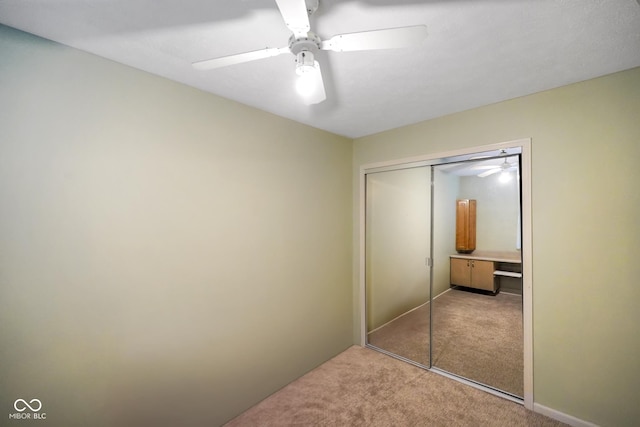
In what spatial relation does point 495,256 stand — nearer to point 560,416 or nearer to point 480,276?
point 480,276

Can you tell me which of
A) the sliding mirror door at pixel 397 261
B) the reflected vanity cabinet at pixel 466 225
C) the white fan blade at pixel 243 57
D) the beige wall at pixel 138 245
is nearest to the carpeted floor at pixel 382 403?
the beige wall at pixel 138 245

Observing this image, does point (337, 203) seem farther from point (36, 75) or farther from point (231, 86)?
point (36, 75)

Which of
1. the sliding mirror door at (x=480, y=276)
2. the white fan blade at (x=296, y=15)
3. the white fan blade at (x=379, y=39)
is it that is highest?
the white fan blade at (x=296, y=15)

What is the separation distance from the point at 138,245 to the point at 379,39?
179 centimetres

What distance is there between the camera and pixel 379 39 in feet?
3.33

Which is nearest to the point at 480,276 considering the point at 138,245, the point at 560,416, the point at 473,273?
the point at 473,273

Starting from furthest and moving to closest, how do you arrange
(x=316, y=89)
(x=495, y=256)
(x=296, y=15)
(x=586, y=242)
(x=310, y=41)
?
(x=495, y=256)
(x=586, y=242)
(x=316, y=89)
(x=310, y=41)
(x=296, y=15)

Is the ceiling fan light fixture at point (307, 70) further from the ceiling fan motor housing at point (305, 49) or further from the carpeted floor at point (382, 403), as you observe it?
the carpeted floor at point (382, 403)

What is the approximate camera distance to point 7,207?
4.06 ft

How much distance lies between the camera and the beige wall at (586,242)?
5.49 feet

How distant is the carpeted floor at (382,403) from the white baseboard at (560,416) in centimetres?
4

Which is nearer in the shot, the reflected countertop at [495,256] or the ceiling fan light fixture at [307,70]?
the ceiling fan light fixture at [307,70]

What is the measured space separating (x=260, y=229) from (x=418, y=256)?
1990 mm

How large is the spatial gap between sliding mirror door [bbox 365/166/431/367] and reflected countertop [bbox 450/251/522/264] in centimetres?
49
